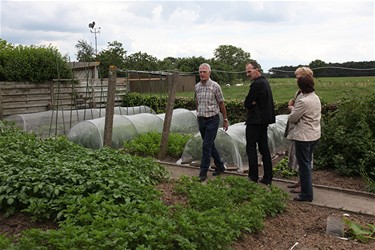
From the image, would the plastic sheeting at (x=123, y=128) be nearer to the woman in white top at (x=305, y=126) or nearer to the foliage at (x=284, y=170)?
the foliage at (x=284, y=170)

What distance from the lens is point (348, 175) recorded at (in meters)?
6.88

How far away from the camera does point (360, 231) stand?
437 cm

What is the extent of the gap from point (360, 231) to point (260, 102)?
7.50ft

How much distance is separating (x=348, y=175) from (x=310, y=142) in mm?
1969

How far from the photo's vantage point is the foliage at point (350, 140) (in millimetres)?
6859

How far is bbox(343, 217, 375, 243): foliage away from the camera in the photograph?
4293 mm

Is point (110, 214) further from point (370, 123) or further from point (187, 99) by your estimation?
point (187, 99)

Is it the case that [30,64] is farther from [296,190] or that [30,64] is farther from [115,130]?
[296,190]

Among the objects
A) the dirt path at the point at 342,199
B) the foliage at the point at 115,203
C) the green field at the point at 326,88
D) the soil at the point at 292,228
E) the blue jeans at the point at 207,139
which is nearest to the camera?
the foliage at the point at 115,203

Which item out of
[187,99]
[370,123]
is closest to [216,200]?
[370,123]

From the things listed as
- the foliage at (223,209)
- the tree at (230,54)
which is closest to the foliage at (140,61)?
the tree at (230,54)

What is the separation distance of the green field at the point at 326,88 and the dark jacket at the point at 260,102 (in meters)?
2.96

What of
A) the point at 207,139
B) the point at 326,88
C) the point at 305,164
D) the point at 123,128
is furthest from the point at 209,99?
the point at 326,88

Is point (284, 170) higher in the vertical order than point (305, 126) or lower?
lower
